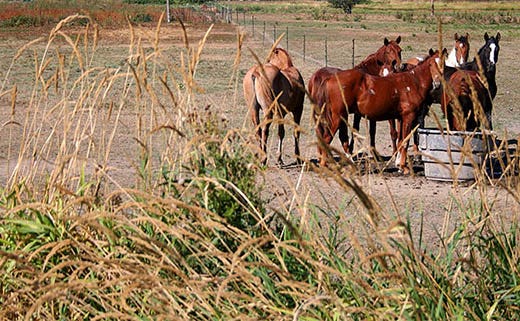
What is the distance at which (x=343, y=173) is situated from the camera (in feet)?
12.9

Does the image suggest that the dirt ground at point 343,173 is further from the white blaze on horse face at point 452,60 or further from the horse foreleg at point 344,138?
the white blaze on horse face at point 452,60

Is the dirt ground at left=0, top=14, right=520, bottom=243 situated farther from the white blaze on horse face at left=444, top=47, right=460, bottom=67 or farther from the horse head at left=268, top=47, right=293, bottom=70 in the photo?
the white blaze on horse face at left=444, top=47, right=460, bottom=67

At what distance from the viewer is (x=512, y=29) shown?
45906mm

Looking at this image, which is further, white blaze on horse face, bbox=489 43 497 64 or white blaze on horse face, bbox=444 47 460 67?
white blaze on horse face, bbox=444 47 460 67

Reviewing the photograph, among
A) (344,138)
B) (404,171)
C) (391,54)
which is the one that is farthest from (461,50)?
(404,171)

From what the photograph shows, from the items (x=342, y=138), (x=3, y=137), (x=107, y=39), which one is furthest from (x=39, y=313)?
(x=107, y=39)

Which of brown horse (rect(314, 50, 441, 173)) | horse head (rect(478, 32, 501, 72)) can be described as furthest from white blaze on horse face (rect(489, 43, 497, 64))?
brown horse (rect(314, 50, 441, 173))

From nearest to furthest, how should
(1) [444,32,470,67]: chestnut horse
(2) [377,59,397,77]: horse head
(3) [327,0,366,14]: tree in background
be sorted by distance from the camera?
(2) [377,59,397,77]: horse head
(1) [444,32,470,67]: chestnut horse
(3) [327,0,366,14]: tree in background

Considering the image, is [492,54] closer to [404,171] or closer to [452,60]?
[452,60]

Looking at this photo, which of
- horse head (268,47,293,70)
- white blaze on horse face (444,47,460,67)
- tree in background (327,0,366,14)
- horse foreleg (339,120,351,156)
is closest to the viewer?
horse foreleg (339,120,351,156)

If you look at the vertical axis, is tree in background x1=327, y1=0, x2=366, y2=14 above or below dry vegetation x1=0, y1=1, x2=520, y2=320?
below

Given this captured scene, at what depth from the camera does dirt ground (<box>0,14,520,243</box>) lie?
12.7 feet

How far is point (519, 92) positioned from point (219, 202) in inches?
617

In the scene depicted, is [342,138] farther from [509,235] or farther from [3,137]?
[509,235]
